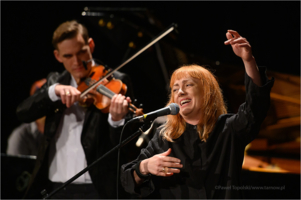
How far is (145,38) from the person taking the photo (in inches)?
142

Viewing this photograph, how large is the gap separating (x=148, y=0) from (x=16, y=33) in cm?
187

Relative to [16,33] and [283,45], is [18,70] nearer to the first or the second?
[16,33]

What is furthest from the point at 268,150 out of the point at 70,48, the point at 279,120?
the point at 70,48

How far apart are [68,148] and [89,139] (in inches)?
8.0

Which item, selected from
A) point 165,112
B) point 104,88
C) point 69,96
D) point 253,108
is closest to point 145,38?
point 104,88

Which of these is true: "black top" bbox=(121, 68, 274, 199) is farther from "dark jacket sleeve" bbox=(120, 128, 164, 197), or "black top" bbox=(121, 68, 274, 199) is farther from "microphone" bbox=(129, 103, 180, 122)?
"microphone" bbox=(129, 103, 180, 122)

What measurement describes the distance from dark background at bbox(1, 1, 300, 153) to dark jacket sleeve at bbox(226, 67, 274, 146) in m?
1.96

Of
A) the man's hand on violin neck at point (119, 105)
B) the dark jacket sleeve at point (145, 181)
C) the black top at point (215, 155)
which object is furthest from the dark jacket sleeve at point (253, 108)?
the man's hand on violin neck at point (119, 105)

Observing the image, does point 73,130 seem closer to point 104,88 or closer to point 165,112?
point 104,88

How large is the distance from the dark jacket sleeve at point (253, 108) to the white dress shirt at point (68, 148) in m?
0.91

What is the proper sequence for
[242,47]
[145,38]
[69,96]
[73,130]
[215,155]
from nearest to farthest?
[242,47], [215,155], [69,96], [73,130], [145,38]

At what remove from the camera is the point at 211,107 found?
60.7 inches

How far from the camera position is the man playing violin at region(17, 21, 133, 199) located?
2.01 m

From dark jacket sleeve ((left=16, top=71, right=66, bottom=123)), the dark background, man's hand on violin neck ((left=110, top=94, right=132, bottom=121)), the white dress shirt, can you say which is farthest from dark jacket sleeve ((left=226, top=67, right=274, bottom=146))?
the dark background
